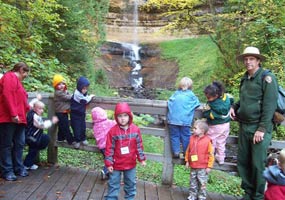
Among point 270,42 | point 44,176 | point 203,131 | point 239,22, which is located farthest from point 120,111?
point 239,22

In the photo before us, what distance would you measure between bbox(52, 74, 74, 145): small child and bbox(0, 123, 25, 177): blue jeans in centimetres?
68

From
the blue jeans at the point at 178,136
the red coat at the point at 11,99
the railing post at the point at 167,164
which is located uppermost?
the red coat at the point at 11,99

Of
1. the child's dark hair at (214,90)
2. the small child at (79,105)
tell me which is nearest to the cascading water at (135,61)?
the small child at (79,105)

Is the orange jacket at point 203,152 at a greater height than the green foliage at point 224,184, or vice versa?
the orange jacket at point 203,152

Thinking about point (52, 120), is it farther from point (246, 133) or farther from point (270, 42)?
point (270, 42)

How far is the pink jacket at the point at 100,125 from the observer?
5.42 m

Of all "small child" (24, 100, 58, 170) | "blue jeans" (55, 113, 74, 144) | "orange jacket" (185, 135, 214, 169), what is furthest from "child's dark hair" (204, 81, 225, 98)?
"small child" (24, 100, 58, 170)

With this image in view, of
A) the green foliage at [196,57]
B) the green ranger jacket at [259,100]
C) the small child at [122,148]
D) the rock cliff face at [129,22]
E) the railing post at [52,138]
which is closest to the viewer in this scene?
the small child at [122,148]

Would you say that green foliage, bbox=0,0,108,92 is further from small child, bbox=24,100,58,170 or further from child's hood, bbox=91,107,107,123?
child's hood, bbox=91,107,107,123

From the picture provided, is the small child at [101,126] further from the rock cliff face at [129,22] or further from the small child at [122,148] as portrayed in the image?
the rock cliff face at [129,22]

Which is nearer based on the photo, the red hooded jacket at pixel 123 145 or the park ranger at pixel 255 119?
the red hooded jacket at pixel 123 145

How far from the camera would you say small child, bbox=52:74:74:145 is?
571 centimetres

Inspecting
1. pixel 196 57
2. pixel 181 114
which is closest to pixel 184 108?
pixel 181 114

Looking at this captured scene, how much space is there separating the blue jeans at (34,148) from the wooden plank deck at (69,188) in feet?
0.64
